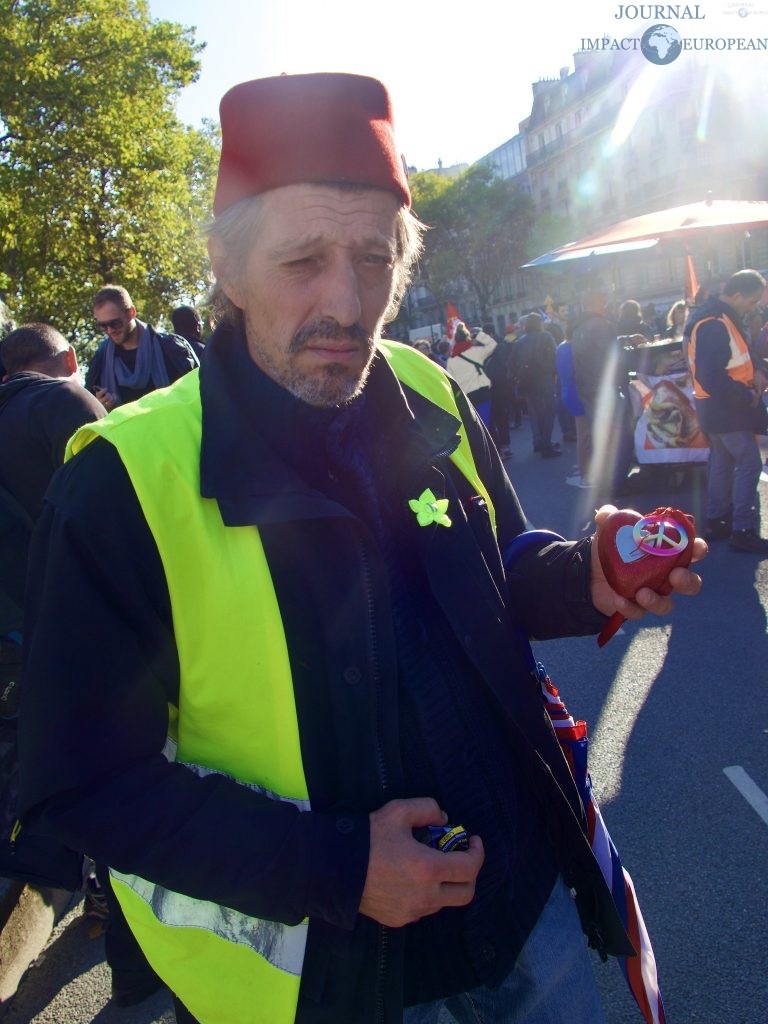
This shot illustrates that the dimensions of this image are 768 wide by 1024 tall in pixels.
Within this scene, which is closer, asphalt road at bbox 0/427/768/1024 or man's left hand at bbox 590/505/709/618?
man's left hand at bbox 590/505/709/618

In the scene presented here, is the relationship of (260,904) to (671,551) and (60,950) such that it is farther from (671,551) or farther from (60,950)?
(60,950)

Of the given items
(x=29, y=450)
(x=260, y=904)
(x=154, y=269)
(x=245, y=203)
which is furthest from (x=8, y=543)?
(x=154, y=269)

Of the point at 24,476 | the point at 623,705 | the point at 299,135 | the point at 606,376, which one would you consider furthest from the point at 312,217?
the point at 606,376

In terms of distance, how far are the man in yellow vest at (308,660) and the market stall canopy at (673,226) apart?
9.82 metres

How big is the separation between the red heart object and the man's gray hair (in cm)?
57

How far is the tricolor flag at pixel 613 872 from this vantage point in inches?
62.2

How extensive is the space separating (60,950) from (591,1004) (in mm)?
2337

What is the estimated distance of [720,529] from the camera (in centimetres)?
672

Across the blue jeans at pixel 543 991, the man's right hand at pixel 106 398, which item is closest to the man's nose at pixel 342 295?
the blue jeans at pixel 543 991

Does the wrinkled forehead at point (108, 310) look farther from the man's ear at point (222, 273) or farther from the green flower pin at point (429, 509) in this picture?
the green flower pin at point (429, 509)

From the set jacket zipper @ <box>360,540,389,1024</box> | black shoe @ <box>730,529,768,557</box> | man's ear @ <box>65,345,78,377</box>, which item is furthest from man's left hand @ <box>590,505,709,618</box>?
black shoe @ <box>730,529,768,557</box>

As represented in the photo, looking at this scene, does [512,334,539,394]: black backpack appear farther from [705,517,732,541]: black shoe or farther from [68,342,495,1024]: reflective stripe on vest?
[68,342,495,1024]: reflective stripe on vest

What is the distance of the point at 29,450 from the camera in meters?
3.06

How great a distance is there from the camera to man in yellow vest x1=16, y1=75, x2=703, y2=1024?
114 cm
